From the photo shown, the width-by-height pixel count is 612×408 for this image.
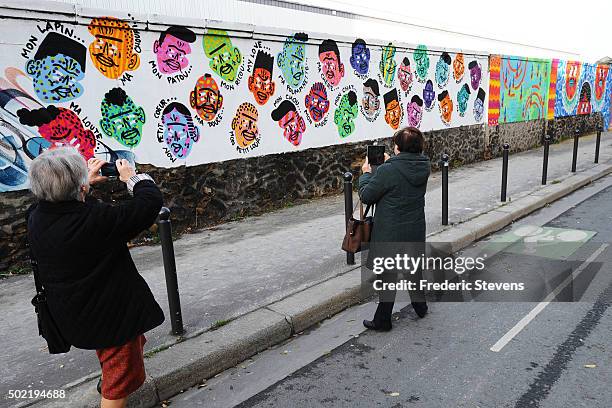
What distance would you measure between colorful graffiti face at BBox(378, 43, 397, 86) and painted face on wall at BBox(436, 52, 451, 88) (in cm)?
188

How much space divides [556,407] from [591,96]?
68.0ft

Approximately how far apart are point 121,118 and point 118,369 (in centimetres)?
432

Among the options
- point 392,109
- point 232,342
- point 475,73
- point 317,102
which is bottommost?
point 232,342

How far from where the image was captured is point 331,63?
29.6ft

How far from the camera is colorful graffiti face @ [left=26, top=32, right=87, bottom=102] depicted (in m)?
5.31

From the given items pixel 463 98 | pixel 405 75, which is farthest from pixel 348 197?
pixel 463 98

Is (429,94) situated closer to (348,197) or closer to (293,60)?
(293,60)

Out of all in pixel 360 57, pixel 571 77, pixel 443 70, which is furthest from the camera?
pixel 571 77

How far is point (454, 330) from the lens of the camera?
13.5 ft

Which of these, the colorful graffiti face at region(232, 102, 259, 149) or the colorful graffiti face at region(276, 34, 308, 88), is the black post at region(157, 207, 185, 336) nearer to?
the colorful graffiti face at region(232, 102, 259, 149)

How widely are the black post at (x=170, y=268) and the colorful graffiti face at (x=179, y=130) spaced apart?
123 inches

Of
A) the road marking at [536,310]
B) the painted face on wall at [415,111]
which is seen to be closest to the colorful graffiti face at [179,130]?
the road marking at [536,310]

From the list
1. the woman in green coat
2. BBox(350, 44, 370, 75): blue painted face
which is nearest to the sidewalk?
the woman in green coat

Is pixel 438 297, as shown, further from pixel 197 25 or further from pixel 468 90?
pixel 468 90
